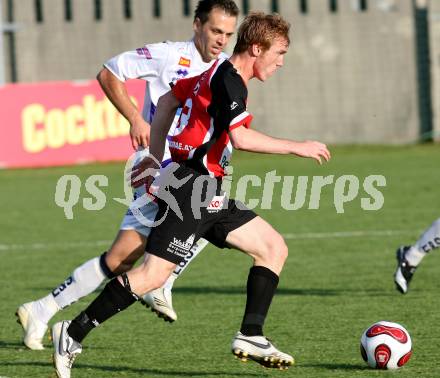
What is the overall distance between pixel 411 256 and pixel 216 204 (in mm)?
2831

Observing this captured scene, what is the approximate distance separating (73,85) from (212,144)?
14.5 m

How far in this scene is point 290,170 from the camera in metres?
19.3

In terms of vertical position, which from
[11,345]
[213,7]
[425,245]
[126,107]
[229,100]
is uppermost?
[213,7]

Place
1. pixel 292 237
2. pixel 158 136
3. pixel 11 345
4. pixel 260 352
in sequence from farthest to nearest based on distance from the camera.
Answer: pixel 292 237, pixel 11 345, pixel 158 136, pixel 260 352

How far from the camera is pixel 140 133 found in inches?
273

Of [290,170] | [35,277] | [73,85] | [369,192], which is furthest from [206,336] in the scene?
[73,85]

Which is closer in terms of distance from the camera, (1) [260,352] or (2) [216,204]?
(1) [260,352]

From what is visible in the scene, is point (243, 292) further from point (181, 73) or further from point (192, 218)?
point (192, 218)

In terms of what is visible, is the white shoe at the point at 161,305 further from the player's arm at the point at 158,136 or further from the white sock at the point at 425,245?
the white sock at the point at 425,245

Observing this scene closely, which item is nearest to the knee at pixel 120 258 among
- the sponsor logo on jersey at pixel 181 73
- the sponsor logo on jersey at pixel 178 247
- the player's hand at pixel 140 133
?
the player's hand at pixel 140 133

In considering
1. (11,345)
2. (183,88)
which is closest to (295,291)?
(11,345)

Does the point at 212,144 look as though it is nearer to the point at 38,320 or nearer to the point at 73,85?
the point at 38,320

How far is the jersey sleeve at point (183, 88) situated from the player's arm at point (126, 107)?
2.01ft

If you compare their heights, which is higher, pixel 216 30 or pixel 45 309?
pixel 216 30
